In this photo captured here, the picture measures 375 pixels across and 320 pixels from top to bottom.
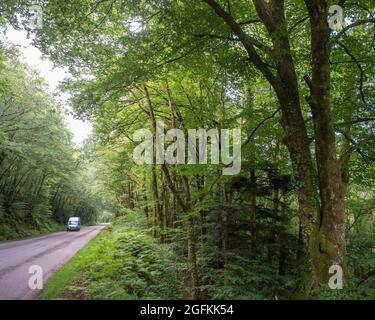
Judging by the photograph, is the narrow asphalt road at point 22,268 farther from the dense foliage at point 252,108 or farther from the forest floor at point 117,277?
the dense foliage at point 252,108

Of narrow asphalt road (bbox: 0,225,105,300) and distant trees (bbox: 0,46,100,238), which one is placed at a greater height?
distant trees (bbox: 0,46,100,238)

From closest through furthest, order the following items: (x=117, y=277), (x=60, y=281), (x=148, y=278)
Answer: (x=60, y=281)
(x=117, y=277)
(x=148, y=278)

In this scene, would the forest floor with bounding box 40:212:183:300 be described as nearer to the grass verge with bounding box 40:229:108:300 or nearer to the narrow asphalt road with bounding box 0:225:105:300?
the grass verge with bounding box 40:229:108:300

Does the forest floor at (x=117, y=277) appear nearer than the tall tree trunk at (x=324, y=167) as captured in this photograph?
No

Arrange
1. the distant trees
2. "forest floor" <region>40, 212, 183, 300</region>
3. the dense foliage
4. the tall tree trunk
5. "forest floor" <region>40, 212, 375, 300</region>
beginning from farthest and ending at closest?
the distant trees
"forest floor" <region>40, 212, 183, 300</region>
"forest floor" <region>40, 212, 375, 300</region>
the dense foliage
the tall tree trunk

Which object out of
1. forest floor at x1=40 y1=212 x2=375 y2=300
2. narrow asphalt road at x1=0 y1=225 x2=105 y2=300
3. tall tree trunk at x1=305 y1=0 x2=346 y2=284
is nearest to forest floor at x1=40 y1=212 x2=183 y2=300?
forest floor at x1=40 y1=212 x2=375 y2=300

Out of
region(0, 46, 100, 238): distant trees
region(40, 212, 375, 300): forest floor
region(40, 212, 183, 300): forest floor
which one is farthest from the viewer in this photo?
region(0, 46, 100, 238): distant trees

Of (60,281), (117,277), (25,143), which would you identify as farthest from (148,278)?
(25,143)

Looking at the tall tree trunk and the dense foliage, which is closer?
the tall tree trunk

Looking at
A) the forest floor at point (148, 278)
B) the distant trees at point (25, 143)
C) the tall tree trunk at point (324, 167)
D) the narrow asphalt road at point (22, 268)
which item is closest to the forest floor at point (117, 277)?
the forest floor at point (148, 278)

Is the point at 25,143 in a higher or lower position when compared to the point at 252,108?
higher

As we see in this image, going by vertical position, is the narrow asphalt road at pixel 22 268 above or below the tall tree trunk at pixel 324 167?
below

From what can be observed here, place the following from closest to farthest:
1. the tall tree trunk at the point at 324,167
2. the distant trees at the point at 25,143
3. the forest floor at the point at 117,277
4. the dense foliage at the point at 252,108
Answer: the tall tree trunk at the point at 324,167 → the dense foliage at the point at 252,108 → the forest floor at the point at 117,277 → the distant trees at the point at 25,143

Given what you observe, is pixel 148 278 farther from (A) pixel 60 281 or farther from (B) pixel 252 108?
(B) pixel 252 108
